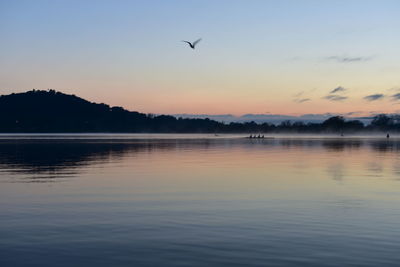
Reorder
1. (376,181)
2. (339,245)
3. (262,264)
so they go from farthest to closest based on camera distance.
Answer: (376,181), (339,245), (262,264)

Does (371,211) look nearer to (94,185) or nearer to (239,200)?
(239,200)

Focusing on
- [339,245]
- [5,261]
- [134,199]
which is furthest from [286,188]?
[5,261]

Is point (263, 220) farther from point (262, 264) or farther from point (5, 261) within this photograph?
point (5, 261)

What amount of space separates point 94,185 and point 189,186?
7752 millimetres

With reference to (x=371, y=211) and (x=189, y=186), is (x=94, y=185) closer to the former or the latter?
(x=189, y=186)

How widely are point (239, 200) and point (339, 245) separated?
12.3 m

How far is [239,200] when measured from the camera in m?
30.7

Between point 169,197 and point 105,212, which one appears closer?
point 105,212

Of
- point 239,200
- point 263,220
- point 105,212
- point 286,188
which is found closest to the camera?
point 263,220

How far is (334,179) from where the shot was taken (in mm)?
44031

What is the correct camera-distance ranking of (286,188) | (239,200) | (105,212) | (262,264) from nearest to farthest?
(262,264)
(105,212)
(239,200)
(286,188)

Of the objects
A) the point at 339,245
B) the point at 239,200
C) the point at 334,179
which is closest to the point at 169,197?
the point at 239,200

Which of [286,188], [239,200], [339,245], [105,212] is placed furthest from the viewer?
[286,188]

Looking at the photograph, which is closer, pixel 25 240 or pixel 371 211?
pixel 25 240
